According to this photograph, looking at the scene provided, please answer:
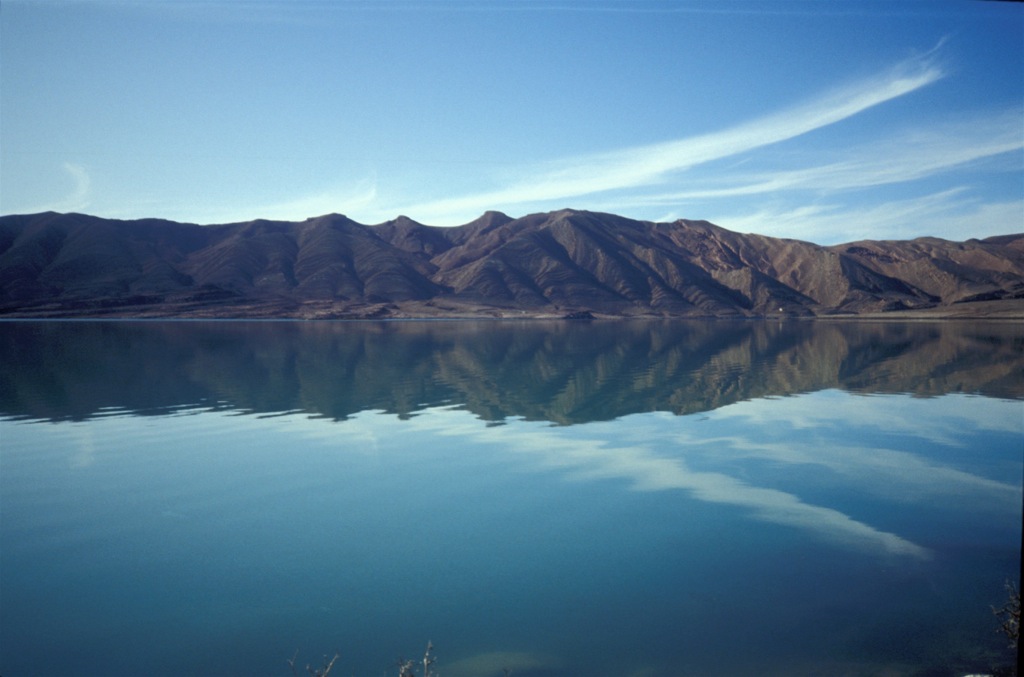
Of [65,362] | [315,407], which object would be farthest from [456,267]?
[315,407]

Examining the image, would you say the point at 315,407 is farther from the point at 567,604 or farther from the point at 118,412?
the point at 567,604

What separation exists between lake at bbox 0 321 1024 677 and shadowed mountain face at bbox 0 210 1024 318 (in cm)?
10286

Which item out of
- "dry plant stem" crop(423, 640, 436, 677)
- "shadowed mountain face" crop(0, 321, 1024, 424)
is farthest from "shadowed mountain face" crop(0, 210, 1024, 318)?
"dry plant stem" crop(423, 640, 436, 677)

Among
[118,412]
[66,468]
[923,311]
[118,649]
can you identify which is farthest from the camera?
[923,311]

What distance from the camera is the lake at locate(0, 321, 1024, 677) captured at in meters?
7.09

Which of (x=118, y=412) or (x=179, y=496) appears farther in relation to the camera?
(x=118, y=412)

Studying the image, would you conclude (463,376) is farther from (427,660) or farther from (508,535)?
(427,660)

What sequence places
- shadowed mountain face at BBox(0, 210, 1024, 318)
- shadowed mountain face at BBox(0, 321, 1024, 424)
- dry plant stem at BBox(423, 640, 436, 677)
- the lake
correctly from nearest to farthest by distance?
dry plant stem at BBox(423, 640, 436, 677)
the lake
shadowed mountain face at BBox(0, 321, 1024, 424)
shadowed mountain face at BBox(0, 210, 1024, 318)

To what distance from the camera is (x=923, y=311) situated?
144 metres

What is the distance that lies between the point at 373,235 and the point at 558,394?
180 meters

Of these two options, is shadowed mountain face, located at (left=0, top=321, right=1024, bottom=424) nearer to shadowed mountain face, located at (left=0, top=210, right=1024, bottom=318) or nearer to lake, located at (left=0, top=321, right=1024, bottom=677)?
lake, located at (left=0, top=321, right=1024, bottom=677)

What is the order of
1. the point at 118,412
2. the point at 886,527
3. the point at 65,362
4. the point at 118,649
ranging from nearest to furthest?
the point at 118,649 < the point at 886,527 < the point at 118,412 < the point at 65,362

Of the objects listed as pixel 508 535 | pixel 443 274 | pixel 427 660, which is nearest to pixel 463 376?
pixel 508 535

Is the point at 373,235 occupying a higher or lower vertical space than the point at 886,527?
higher
